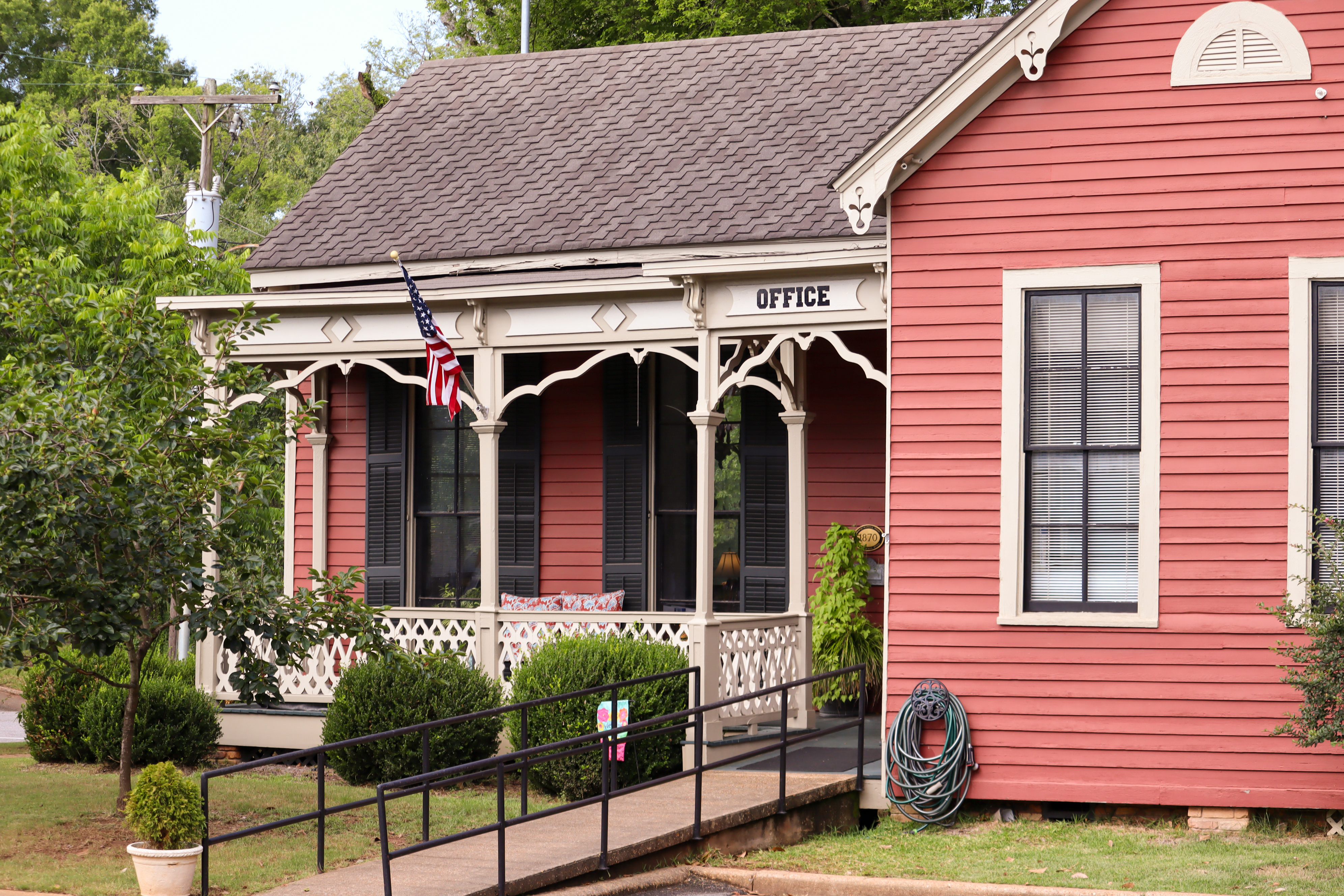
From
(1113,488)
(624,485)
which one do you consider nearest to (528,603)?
(624,485)

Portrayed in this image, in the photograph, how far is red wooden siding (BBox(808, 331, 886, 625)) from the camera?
566 inches

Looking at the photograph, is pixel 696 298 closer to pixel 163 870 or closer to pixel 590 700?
pixel 590 700

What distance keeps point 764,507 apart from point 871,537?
110 centimetres

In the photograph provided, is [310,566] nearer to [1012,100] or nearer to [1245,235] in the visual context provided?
[1012,100]

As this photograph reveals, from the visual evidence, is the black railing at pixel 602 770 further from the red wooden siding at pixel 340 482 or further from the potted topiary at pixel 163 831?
the red wooden siding at pixel 340 482

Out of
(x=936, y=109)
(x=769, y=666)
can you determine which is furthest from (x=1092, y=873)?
(x=936, y=109)

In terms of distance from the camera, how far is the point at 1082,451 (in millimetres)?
10656

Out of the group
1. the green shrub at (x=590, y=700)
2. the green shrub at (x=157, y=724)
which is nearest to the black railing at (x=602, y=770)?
the green shrub at (x=590, y=700)

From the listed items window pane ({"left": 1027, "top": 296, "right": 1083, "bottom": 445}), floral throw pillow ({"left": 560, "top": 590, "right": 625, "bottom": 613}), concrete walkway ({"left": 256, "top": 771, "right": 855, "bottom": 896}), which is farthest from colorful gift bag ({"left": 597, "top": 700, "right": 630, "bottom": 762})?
window pane ({"left": 1027, "top": 296, "right": 1083, "bottom": 445})

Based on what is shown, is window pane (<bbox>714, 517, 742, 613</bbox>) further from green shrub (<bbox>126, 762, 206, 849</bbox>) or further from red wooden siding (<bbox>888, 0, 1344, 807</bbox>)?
green shrub (<bbox>126, 762, 206, 849</bbox>)

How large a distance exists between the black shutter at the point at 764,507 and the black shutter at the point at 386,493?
3.62 meters

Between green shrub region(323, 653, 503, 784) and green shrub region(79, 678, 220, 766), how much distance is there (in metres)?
1.59

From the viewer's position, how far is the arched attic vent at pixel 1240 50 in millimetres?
10406

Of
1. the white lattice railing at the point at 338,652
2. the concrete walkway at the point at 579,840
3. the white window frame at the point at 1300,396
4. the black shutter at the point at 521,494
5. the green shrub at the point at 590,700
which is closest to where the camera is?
the concrete walkway at the point at 579,840
